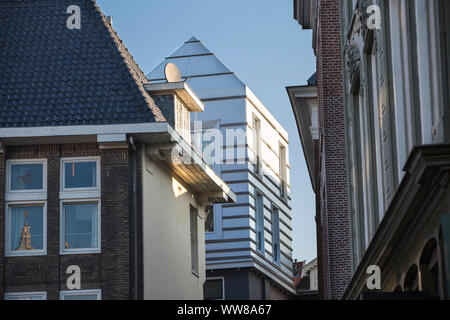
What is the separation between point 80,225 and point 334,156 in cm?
769

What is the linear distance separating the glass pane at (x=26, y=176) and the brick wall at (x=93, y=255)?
34cm

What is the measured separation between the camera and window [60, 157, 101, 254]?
29.8m

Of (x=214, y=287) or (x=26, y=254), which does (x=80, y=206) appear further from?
(x=214, y=287)

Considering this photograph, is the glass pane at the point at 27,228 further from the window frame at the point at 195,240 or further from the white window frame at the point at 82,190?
the window frame at the point at 195,240

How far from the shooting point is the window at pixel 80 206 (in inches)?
1173

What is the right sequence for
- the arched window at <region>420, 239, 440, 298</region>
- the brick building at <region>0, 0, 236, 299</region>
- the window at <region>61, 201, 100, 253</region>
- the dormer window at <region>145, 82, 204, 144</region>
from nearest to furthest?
the arched window at <region>420, 239, 440, 298</region>, the brick building at <region>0, 0, 236, 299</region>, the window at <region>61, 201, 100, 253</region>, the dormer window at <region>145, 82, 204, 144</region>

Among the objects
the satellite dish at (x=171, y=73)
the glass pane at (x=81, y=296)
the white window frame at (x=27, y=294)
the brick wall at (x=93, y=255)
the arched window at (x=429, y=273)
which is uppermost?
the satellite dish at (x=171, y=73)

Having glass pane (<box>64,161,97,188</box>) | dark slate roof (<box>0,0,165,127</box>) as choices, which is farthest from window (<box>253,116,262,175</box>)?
glass pane (<box>64,161,97,188</box>)

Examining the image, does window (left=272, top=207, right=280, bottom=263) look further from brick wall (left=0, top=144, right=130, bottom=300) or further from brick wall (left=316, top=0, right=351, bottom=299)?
brick wall (left=0, top=144, right=130, bottom=300)

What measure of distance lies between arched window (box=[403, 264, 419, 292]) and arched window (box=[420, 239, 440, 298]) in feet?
2.27

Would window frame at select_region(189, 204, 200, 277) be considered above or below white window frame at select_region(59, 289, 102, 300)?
above

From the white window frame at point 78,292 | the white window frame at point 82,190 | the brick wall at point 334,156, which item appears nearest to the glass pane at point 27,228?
the white window frame at point 82,190

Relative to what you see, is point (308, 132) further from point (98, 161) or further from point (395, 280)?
point (395, 280)
